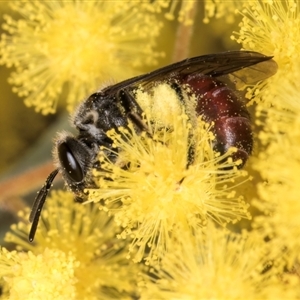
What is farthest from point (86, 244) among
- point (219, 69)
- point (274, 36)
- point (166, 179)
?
point (274, 36)

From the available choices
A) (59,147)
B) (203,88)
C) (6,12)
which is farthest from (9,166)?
(203,88)

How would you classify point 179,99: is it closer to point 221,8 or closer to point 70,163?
point 70,163

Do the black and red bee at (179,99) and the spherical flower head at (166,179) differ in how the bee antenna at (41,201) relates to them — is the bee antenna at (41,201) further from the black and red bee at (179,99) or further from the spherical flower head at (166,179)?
the spherical flower head at (166,179)

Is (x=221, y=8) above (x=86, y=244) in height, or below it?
above

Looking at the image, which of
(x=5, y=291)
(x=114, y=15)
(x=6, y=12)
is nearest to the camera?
(x=5, y=291)

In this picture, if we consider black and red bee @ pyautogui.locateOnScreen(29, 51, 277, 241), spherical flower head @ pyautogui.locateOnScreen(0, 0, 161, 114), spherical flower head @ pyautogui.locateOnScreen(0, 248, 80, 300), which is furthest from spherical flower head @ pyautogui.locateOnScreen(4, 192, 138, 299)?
spherical flower head @ pyautogui.locateOnScreen(0, 0, 161, 114)

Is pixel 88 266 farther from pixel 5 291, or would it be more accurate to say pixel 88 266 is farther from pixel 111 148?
pixel 111 148
